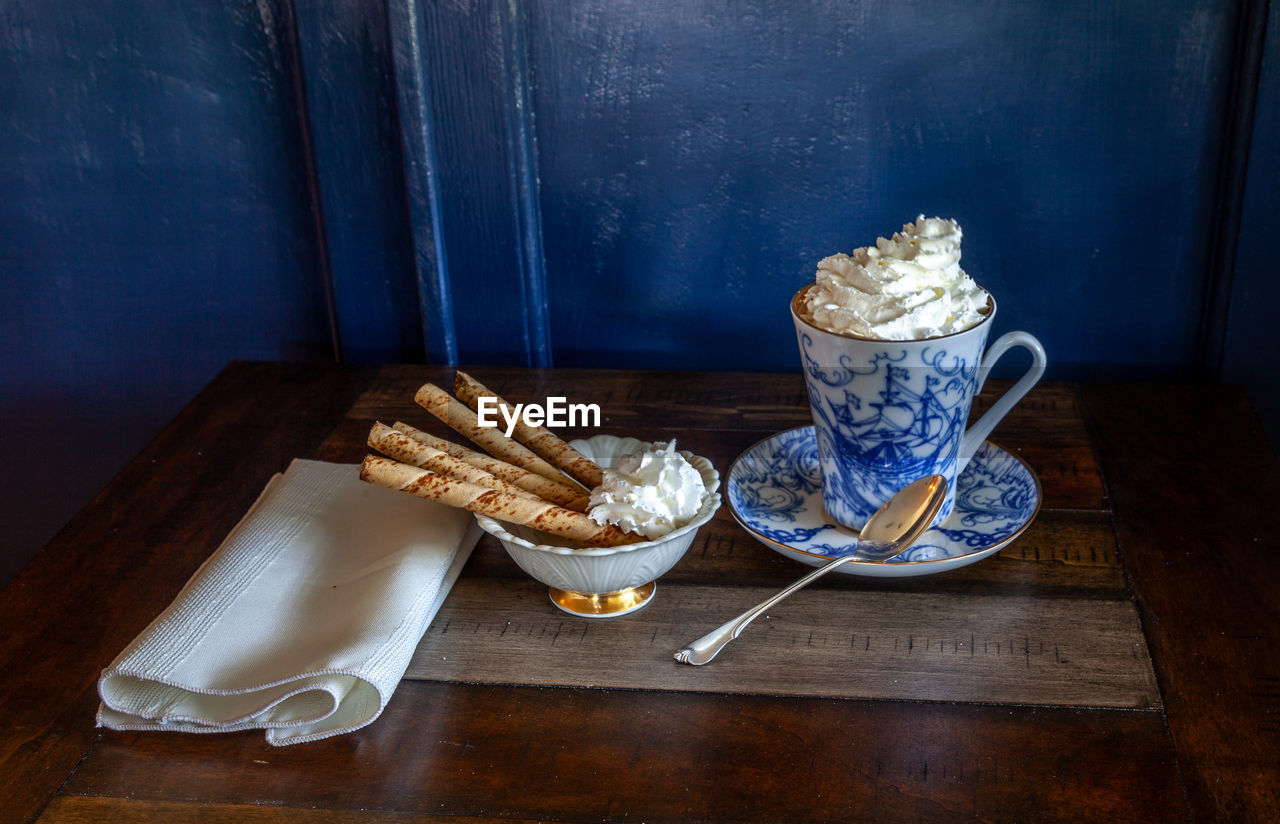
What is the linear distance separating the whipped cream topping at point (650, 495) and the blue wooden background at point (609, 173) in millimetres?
536

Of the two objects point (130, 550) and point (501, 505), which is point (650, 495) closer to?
point (501, 505)

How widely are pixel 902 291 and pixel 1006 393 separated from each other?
0.51ft

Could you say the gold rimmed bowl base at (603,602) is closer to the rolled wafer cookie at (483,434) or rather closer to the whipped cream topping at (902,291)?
the rolled wafer cookie at (483,434)

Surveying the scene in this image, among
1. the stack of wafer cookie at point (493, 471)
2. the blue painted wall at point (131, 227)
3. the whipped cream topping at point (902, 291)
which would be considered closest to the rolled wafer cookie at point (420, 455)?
the stack of wafer cookie at point (493, 471)

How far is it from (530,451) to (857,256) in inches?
12.0

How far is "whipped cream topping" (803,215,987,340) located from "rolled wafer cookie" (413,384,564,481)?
0.24m

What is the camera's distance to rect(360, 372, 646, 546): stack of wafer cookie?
73 centimetres

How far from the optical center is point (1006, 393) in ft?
2.76

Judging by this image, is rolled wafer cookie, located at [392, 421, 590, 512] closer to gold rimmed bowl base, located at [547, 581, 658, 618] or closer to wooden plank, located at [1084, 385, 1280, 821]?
gold rimmed bowl base, located at [547, 581, 658, 618]

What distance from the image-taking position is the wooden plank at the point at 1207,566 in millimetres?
604

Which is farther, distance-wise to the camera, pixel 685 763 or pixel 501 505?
pixel 501 505

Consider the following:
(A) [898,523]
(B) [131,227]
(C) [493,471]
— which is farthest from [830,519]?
(B) [131,227]

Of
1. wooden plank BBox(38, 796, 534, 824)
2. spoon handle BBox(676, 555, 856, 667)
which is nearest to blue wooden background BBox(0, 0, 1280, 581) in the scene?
spoon handle BBox(676, 555, 856, 667)

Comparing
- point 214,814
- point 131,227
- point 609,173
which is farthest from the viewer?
point 131,227
